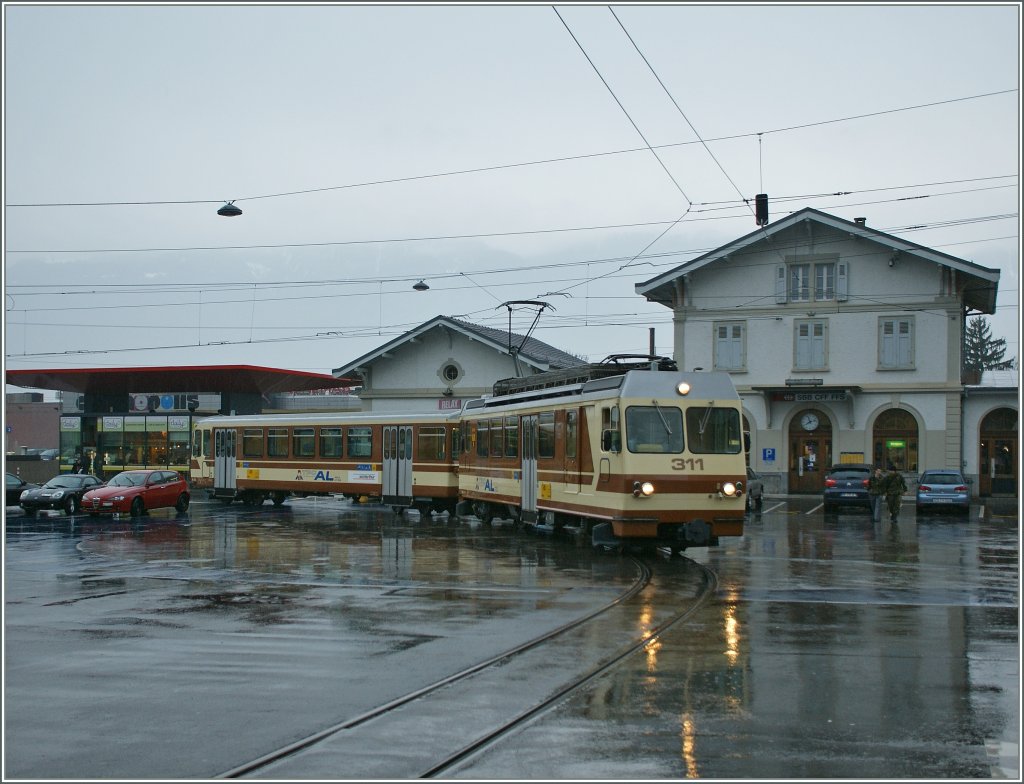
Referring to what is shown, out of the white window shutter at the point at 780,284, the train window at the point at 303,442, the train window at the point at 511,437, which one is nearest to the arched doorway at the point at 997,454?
the white window shutter at the point at 780,284

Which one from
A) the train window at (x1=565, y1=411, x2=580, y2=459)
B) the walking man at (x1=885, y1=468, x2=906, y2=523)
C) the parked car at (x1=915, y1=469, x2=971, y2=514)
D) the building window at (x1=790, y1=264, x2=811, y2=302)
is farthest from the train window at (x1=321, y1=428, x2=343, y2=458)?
the building window at (x1=790, y1=264, x2=811, y2=302)

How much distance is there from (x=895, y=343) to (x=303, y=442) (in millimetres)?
24411

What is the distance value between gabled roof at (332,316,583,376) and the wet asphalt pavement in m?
27.6

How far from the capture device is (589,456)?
2069 cm

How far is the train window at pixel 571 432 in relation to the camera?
21531 millimetres

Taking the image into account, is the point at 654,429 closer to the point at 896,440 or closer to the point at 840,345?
the point at 840,345

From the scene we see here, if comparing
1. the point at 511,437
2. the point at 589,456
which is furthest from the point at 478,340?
the point at 589,456

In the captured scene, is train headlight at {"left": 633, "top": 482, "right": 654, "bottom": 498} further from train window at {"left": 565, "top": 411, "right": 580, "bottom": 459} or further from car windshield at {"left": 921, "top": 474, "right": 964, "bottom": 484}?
car windshield at {"left": 921, "top": 474, "right": 964, "bottom": 484}

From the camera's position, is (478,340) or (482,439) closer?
(482,439)

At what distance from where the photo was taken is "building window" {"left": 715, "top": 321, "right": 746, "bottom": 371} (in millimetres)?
47656

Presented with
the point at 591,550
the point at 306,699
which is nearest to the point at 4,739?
the point at 306,699

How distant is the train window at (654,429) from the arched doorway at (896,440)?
2861cm

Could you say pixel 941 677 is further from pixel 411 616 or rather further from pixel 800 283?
pixel 800 283

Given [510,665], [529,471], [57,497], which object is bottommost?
[510,665]
